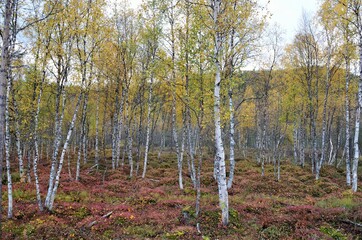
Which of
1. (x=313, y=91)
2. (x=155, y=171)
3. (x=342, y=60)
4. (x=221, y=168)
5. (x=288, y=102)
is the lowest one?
(x=155, y=171)

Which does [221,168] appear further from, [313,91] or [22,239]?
[313,91]

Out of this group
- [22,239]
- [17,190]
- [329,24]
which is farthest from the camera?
[329,24]

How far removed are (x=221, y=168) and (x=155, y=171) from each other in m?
14.9

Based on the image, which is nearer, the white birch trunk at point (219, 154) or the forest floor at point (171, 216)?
the forest floor at point (171, 216)

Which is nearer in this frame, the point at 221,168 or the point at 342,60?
the point at 221,168

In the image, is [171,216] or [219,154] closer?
[219,154]

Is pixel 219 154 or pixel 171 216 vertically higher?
pixel 219 154

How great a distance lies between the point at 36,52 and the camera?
45.7 ft

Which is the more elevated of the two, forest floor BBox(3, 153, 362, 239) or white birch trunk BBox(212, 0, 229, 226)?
white birch trunk BBox(212, 0, 229, 226)

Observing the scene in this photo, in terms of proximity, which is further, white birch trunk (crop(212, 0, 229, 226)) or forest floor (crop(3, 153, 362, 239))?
white birch trunk (crop(212, 0, 229, 226))

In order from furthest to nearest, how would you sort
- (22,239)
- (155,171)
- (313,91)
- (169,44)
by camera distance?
(313,91)
(155,171)
(169,44)
(22,239)

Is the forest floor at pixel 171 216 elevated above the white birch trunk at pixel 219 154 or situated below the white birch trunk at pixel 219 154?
below

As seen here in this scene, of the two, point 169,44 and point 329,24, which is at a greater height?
point 329,24

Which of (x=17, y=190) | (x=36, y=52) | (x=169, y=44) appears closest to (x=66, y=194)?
(x=17, y=190)
